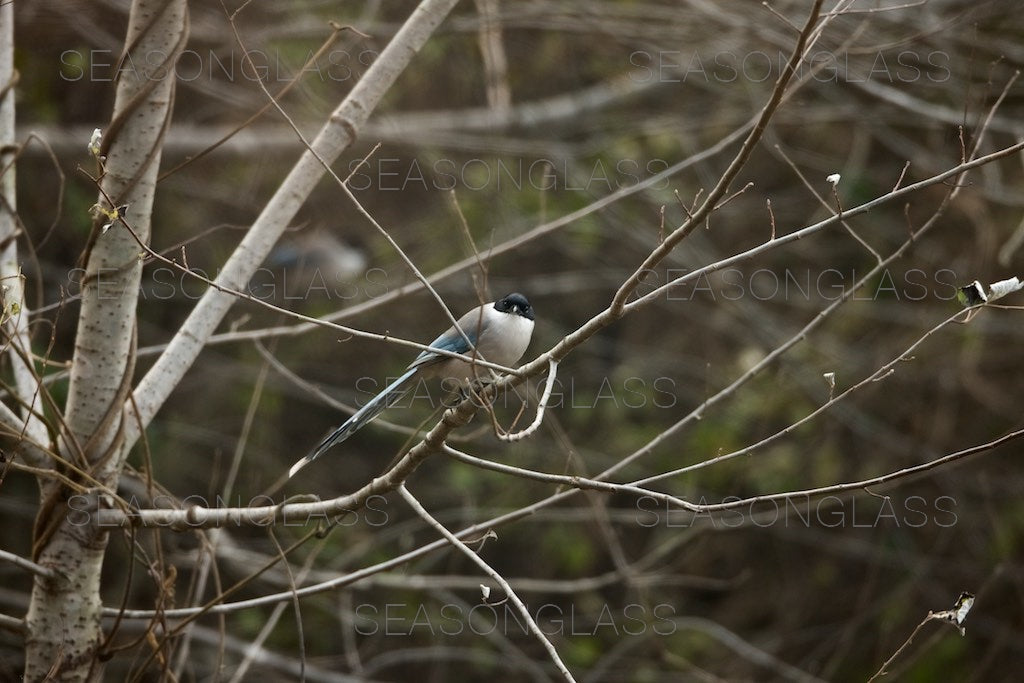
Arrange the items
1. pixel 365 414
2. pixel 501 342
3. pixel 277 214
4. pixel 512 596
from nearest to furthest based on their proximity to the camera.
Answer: pixel 512 596 → pixel 277 214 → pixel 365 414 → pixel 501 342

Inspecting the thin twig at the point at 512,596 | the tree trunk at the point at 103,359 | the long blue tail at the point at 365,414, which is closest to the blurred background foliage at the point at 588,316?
the long blue tail at the point at 365,414

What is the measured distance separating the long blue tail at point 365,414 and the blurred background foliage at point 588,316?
6.68 feet

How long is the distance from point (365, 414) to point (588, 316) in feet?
15.0

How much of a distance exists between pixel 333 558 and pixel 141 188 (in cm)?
419

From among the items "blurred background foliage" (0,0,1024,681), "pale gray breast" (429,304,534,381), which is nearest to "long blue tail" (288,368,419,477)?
"pale gray breast" (429,304,534,381)

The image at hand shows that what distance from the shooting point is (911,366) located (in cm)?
669

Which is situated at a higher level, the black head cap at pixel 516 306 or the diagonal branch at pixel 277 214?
the diagonal branch at pixel 277 214

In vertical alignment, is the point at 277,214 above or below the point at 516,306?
above

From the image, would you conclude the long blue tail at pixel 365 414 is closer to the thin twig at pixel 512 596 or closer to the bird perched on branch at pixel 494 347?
the bird perched on branch at pixel 494 347

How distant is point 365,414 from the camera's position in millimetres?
3248

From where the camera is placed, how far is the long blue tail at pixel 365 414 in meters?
2.96

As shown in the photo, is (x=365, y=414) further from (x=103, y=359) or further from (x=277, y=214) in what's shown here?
(x=103, y=359)

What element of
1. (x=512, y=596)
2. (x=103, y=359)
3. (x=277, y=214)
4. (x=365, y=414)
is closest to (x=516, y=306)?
(x=365, y=414)

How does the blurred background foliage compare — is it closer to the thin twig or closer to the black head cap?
the black head cap
